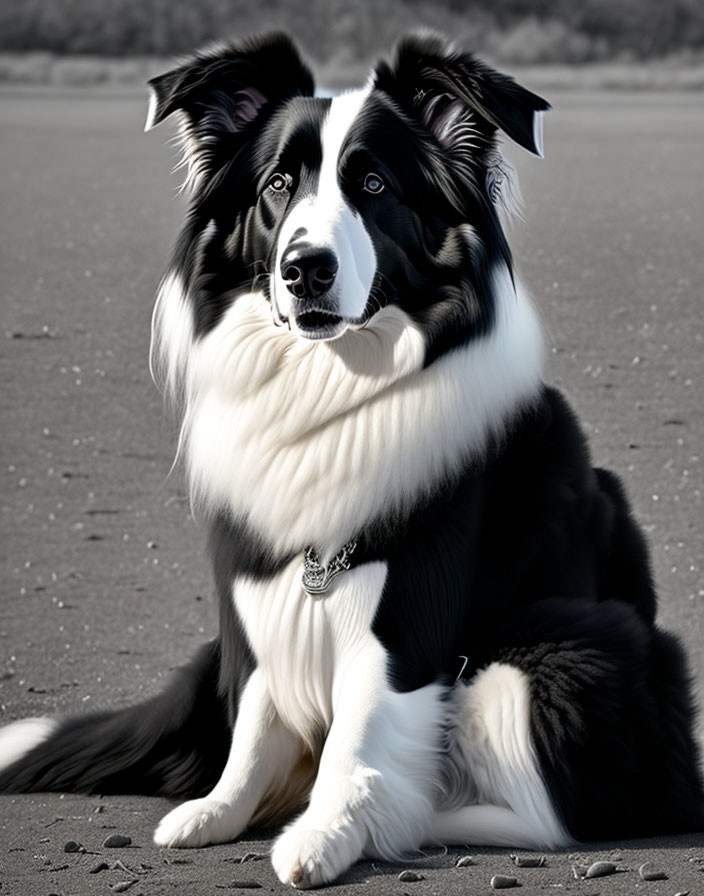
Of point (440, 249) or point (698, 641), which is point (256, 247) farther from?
point (698, 641)

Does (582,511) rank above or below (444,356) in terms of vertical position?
below

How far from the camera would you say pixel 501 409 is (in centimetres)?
372

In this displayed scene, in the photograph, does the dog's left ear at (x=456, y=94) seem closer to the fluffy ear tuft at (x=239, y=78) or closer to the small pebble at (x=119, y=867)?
the fluffy ear tuft at (x=239, y=78)

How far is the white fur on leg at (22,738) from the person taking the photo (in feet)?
13.7

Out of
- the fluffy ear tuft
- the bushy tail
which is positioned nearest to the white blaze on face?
the fluffy ear tuft

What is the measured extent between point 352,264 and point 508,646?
3.08ft

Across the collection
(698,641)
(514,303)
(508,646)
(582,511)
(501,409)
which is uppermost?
(514,303)

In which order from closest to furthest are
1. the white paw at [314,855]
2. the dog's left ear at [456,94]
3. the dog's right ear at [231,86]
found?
the white paw at [314,855]
the dog's left ear at [456,94]
the dog's right ear at [231,86]

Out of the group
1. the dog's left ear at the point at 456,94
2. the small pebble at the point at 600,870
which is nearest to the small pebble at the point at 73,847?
the small pebble at the point at 600,870

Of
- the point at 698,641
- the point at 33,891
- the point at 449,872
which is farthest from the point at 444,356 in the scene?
the point at 698,641

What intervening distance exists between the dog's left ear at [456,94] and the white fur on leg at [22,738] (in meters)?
1.87

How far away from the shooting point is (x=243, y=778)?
3.62 m

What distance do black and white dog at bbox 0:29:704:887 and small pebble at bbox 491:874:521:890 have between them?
0.74ft

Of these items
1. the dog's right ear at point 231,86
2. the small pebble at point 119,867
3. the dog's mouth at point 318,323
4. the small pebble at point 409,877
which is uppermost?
the dog's right ear at point 231,86
